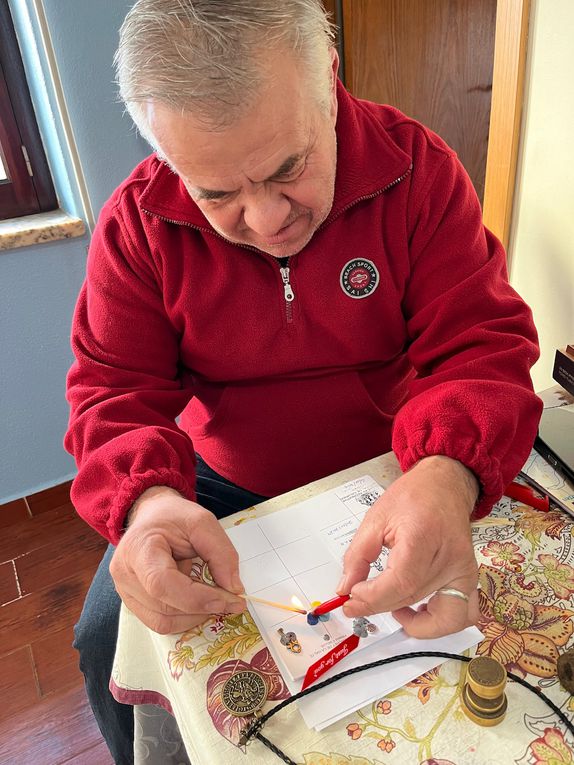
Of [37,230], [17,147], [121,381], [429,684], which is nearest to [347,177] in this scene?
[121,381]

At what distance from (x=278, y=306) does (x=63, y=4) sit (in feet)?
3.78

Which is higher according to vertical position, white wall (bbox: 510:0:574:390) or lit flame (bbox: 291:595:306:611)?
white wall (bbox: 510:0:574:390)

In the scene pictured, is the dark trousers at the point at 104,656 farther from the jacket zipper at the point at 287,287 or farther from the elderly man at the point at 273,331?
the jacket zipper at the point at 287,287

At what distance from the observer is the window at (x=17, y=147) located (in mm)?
1591

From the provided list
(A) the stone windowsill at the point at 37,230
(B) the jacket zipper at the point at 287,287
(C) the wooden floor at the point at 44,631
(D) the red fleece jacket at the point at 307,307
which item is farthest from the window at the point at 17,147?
(B) the jacket zipper at the point at 287,287

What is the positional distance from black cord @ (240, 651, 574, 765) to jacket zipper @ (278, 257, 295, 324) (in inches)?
19.5

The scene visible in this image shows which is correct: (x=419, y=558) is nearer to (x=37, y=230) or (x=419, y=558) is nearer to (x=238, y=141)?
(x=238, y=141)

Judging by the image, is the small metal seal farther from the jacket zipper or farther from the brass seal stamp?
the jacket zipper

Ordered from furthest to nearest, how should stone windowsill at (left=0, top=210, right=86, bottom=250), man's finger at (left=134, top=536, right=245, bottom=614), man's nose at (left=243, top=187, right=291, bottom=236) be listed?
stone windowsill at (left=0, top=210, right=86, bottom=250) → man's nose at (left=243, top=187, right=291, bottom=236) → man's finger at (left=134, top=536, right=245, bottom=614)

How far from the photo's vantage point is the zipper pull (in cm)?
85

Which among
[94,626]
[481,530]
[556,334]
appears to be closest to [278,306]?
[481,530]

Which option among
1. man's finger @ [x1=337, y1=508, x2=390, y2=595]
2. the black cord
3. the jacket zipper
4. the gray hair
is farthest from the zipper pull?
the black cord

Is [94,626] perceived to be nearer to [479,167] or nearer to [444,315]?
[444,315]

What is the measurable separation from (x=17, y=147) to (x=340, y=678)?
171cm
